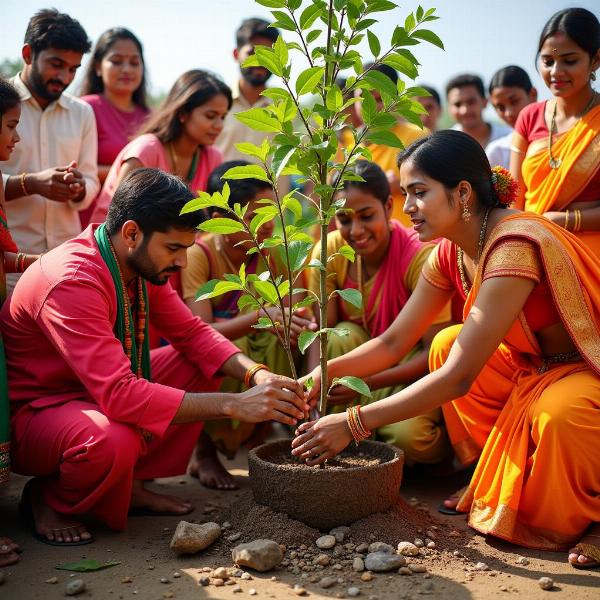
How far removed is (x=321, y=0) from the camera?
2.88 m

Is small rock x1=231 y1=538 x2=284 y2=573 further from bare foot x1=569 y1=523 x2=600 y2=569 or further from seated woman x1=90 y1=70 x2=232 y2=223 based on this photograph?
seated woman x1=90 y1=70 x2=232 y2=223

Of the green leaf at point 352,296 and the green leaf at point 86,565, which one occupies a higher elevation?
the green leaf at point 352,296

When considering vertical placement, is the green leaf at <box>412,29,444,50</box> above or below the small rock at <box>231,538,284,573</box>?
above

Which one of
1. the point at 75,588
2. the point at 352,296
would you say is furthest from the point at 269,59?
the point at 75,588

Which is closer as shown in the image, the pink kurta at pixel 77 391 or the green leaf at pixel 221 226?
the green leaf at pixel 221 226

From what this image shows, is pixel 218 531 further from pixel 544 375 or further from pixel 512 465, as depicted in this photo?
pixel 544 375

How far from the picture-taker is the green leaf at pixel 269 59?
279cm

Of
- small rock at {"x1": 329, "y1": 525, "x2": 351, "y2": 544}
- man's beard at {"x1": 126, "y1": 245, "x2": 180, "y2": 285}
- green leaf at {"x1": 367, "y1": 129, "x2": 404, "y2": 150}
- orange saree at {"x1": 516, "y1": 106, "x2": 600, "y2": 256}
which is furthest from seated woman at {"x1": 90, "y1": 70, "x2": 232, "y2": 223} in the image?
small rock at {"x1": 329, "y1": 525, "x2": 351, "y2": 544}

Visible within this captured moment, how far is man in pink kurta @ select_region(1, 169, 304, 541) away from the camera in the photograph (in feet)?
10.6

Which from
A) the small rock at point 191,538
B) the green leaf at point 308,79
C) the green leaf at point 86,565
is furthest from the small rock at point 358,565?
the green leaf at point 308,79

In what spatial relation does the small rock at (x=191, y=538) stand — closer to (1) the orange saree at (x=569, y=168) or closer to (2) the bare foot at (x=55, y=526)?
(2) the bare foot at (x=55, y=526)

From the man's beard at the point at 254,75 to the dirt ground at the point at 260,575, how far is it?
13.9 ft

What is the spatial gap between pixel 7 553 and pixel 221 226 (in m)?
1.63

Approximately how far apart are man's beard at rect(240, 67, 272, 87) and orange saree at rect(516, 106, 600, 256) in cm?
292
